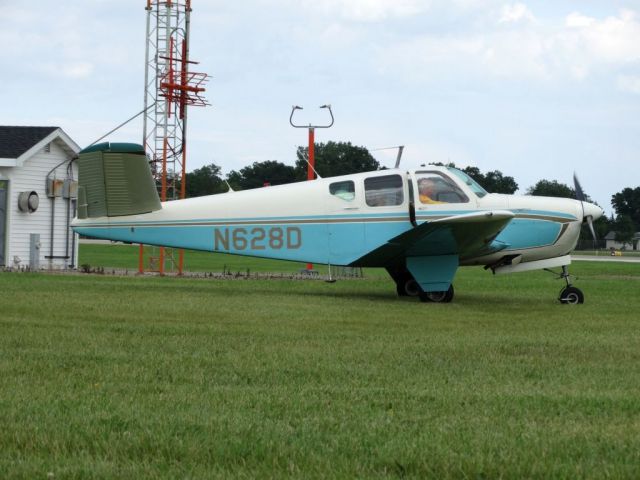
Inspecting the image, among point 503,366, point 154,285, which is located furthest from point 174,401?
point 154,285

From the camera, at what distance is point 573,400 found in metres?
5.71

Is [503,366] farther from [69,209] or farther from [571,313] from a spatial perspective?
[69,209]

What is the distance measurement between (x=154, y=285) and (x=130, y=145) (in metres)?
3.24

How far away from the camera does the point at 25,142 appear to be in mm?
25375

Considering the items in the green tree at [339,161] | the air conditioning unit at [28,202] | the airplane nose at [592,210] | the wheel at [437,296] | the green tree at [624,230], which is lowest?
the wheel at [437,296]

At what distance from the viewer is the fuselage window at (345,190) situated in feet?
49.1

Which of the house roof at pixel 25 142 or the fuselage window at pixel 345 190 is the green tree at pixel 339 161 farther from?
the fuselage window at pixel 345 190

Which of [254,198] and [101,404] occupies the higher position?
[254,198]

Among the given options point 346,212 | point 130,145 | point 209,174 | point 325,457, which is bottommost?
point 325,457

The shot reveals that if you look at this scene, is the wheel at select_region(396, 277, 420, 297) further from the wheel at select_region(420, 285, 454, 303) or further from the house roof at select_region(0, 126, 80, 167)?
the house roof at select_region(0, 126, 80, 167)

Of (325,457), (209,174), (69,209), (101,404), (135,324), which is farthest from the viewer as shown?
(209,174)

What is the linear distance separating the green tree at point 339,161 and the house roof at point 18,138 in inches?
1289

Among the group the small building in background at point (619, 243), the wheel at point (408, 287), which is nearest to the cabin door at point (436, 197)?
the wheel at point (408, 287)

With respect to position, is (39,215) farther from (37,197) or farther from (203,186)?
(203,186)
